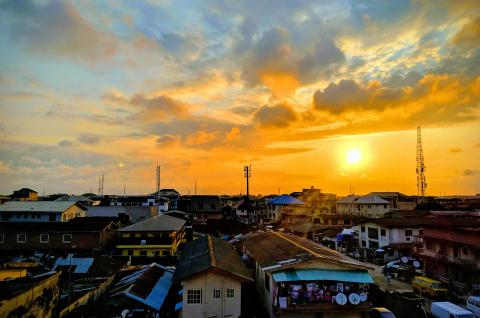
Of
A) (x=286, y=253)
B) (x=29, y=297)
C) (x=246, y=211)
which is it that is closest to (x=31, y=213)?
(x=29, y=297)

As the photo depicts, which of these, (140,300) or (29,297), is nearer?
(29,297)

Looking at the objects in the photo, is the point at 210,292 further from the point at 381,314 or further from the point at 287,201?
the point at 287,201

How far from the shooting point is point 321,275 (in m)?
19.6

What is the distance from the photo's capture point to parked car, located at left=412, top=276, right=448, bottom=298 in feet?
95.4

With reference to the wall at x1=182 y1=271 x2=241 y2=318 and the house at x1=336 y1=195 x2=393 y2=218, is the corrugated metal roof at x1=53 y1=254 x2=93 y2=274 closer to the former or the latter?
the wall at x1=182 y1=271 x2=241 y2=318

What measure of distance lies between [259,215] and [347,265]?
301 ft

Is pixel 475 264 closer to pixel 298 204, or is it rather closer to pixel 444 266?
pixel 444 266

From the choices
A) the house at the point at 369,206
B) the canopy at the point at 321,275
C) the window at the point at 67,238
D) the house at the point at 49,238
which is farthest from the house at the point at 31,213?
the house at the point at 369,206

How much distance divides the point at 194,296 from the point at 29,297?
8.65 meters

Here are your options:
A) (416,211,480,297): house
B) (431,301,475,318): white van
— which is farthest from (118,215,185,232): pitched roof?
(416,211,480,297): house

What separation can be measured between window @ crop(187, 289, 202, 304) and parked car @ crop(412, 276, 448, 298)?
73.1ft

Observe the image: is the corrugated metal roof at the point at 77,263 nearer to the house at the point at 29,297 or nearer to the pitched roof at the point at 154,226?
the pitched roof at the point at 154,226

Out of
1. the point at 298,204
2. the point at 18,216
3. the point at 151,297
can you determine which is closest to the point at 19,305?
the point at 151,297

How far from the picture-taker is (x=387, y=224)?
47250 millimetres
